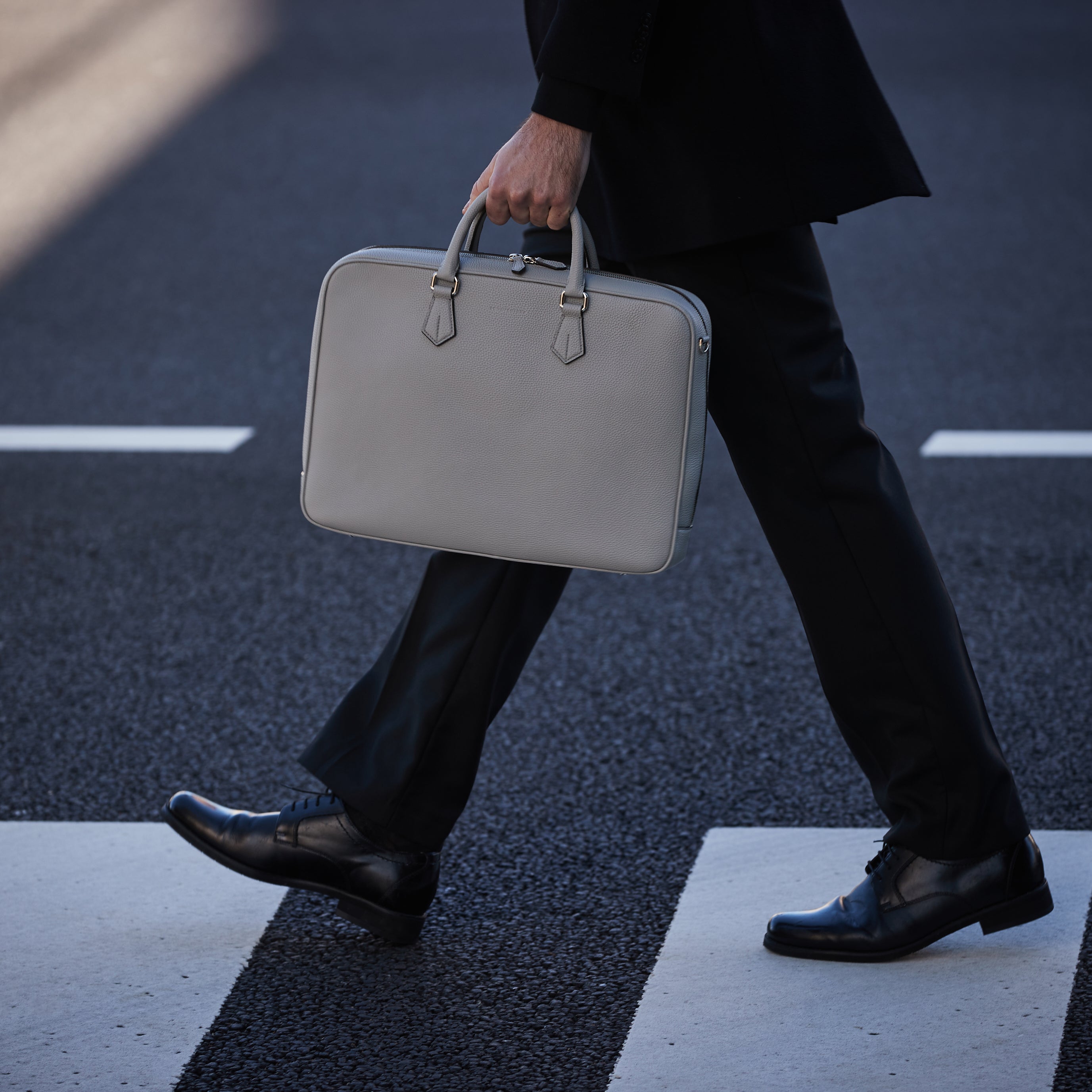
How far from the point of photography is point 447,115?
8.29m

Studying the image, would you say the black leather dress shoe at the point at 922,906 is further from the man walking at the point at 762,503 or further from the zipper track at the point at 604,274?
the zipper track at the point at 604,274

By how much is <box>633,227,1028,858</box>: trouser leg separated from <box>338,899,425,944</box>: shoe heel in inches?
25.7

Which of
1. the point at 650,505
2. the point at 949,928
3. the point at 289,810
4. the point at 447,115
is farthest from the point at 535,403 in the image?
the point at 447,115

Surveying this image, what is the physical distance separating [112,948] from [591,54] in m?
1.35

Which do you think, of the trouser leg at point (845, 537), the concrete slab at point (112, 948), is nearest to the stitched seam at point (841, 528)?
the trouser leg at point (845, 537)

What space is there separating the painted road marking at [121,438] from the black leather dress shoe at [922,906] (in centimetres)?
283

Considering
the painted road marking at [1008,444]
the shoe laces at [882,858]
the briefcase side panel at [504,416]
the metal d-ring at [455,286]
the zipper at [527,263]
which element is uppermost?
the zipper at [527,263]

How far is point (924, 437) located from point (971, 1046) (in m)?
2.77

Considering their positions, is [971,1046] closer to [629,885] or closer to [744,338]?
[629,885]

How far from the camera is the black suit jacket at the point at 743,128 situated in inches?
75.9

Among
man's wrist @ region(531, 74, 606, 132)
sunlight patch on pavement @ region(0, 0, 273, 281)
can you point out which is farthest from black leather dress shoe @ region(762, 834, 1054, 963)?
sunlight patch on pavement @ region(0, 0, 273, 281)

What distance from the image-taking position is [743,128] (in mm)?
1954

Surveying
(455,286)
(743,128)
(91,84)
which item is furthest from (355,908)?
(91,84)

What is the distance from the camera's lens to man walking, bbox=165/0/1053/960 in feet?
6.33
